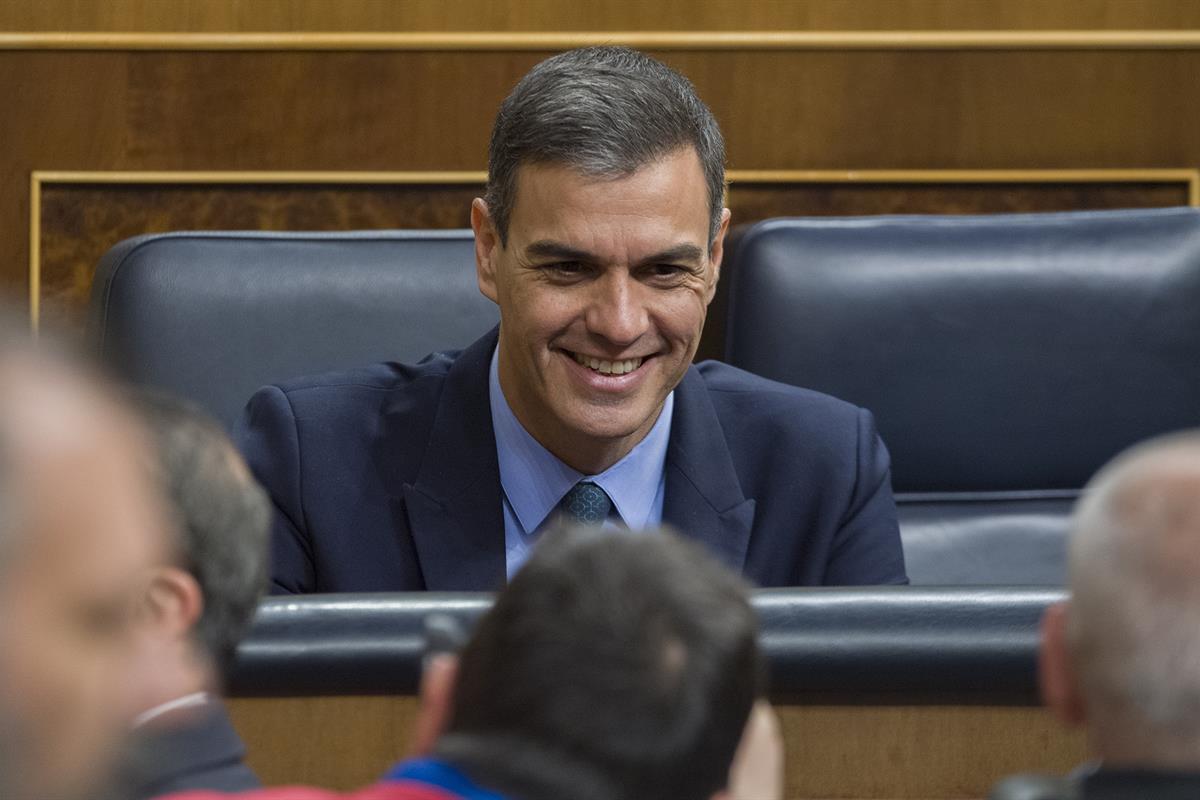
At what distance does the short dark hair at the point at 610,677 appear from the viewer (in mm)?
580

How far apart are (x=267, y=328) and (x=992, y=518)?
0.94m

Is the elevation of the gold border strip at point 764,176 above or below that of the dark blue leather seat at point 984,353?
above

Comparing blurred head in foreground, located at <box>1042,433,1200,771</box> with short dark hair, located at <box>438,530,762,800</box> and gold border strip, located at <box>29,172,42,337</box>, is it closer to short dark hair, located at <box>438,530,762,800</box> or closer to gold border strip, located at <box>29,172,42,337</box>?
short dark hair, located at <box>438,530,762,800</box>

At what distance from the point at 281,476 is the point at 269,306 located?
331 mm

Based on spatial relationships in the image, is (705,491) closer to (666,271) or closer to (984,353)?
(666,271)

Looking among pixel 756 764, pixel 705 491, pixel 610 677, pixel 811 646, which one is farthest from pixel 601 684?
pixel 705 491

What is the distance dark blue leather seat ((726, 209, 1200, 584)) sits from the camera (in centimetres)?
215

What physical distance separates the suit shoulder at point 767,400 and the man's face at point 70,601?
1471 millimetres

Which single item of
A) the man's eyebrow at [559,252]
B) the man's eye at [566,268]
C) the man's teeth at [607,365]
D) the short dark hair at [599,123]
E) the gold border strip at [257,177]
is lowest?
the man's teeth at [607,365]

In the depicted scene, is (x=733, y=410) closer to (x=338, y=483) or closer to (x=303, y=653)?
(x=338, y=483)

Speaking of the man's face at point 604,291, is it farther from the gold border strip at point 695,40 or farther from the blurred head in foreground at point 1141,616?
the gold border strip at point 695,40

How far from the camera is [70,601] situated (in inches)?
19.1

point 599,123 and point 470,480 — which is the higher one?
point 599,123

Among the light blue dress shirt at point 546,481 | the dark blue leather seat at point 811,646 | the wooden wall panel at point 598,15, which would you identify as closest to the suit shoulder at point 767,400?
the light blue dress shirt at point 546,481
